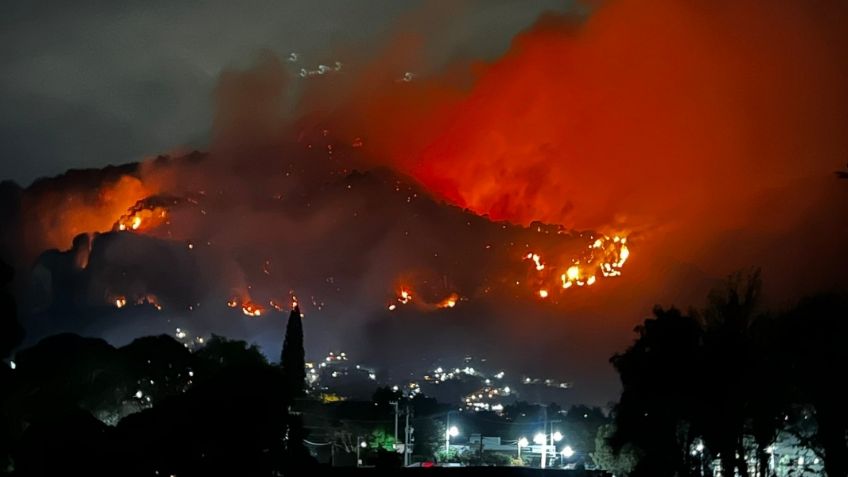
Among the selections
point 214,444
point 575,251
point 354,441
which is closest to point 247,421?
point 214,444

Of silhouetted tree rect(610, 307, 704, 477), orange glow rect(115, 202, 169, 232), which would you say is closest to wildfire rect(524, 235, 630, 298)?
orange glow rect(115, 202, 169, 232)

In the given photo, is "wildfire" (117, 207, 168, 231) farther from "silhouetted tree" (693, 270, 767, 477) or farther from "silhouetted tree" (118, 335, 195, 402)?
"silhouetted tree" (693, 270, 767, 477)

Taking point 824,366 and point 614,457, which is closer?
point 824,366

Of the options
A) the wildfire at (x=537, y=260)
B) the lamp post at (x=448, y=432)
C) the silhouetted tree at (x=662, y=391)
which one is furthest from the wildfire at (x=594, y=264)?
the silhouetted tree at (x=662, y=391)

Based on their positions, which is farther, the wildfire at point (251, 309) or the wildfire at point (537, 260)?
the wildfire at point (537, 260)

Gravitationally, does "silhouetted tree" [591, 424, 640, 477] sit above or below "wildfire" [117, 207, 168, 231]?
below

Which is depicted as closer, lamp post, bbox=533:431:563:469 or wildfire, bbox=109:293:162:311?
lamp post, bbox=533:431:563:469

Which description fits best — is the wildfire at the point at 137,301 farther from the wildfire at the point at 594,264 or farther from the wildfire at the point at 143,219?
the wildfire at the point at 594,264

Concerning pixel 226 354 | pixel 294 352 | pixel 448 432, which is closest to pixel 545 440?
pixel 448 432

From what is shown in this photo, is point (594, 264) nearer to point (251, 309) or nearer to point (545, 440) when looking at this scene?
point (251, 309)

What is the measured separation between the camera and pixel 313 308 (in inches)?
4382

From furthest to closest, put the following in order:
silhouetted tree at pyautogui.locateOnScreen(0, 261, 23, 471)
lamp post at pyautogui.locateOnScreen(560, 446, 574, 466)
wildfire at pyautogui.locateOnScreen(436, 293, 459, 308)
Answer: wildfire at pyautogui.locateOnScreen(436, 293, 459, 308), lamp post at pyautogui.locateOnScreen(560, 446, 574, 466), silhouetted tree at pyautogui.locateOnScreen(0, 261, 23, 471)

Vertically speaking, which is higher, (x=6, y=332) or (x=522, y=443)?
(x=6, y=332)

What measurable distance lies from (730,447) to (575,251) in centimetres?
8254
